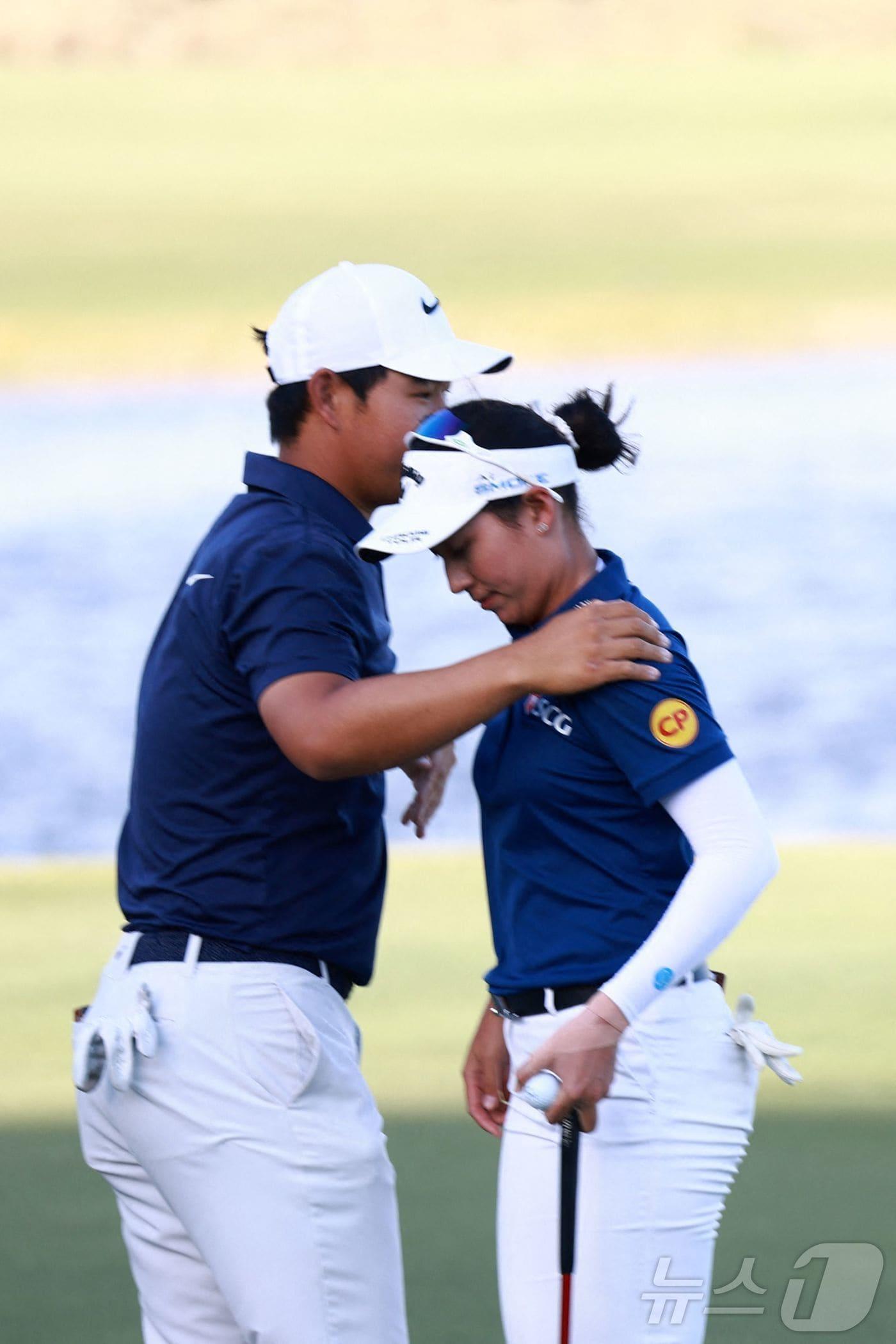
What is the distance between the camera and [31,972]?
5.04 metres

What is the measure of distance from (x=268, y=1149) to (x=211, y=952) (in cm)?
21

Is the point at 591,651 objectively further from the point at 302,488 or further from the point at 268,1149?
the point at 268,1149

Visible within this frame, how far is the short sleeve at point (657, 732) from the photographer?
2.05 m

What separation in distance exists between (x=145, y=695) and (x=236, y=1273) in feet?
2.02

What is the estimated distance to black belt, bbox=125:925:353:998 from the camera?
2.27m

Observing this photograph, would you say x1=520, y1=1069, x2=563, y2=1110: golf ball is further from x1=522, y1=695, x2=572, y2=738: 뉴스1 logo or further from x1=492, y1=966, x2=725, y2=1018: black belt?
x1=522, y1=695, x2=572, y2=738: 뉴스1 logo

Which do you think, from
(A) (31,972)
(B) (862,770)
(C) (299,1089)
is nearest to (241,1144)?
(C) (299,1089)

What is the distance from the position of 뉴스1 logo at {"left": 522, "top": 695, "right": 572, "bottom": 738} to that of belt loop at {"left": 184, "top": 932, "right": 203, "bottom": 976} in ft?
1.41

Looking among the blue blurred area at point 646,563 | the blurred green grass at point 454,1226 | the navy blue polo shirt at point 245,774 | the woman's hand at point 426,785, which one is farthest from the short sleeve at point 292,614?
the blue blurred area at point 646,563

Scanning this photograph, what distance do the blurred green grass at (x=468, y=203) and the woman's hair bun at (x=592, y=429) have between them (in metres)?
15.0

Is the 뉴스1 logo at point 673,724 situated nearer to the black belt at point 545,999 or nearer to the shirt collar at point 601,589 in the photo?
the shirt collar at point 601,589

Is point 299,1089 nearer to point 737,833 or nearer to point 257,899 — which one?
point 257,899

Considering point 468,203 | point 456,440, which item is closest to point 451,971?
point 456,440

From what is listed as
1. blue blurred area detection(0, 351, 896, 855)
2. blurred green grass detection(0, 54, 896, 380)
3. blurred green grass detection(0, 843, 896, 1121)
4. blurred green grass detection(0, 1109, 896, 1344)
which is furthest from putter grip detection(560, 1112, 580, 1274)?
blurred green grass detection(0, 54, 896, 380)
